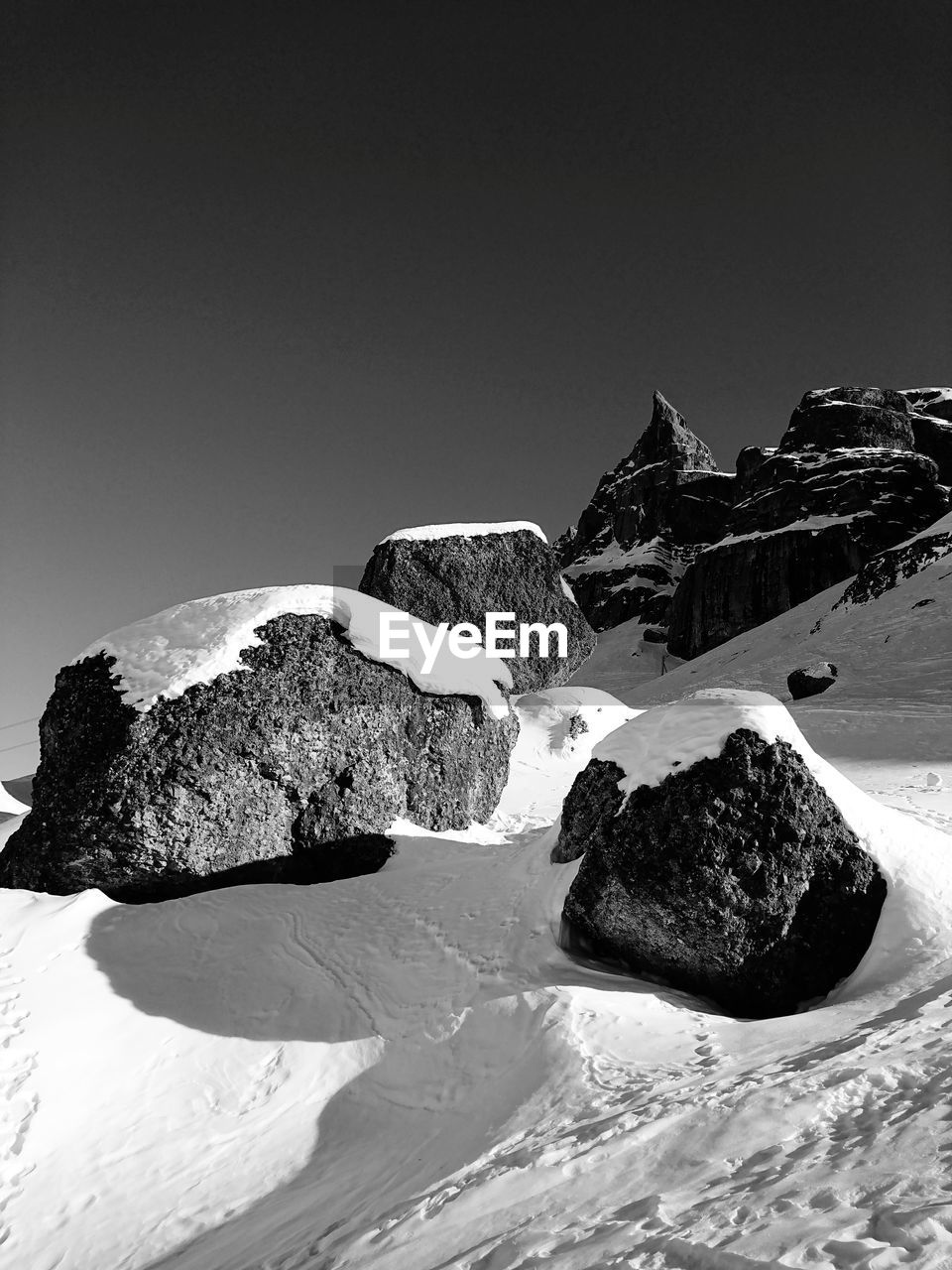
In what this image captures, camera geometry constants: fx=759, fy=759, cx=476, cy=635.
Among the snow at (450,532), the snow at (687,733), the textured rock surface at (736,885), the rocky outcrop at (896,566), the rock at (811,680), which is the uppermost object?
the snow at (450,532)

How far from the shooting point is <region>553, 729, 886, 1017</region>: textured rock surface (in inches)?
199

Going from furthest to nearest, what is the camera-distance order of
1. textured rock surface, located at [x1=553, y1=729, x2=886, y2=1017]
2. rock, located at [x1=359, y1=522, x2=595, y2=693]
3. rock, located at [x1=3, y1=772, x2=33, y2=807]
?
rock, located at [x1=3, y1=772, x2=33, y2=807], rock, located at [x1=359, y1=522, x2=595, y2=693], textured rock surface, located at [x1=553, y1=729, x2=886, y2=1017]

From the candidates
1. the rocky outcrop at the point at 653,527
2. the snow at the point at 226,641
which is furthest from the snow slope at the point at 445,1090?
the rocky outcrop at the point at 653,527

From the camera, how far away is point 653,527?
284ft

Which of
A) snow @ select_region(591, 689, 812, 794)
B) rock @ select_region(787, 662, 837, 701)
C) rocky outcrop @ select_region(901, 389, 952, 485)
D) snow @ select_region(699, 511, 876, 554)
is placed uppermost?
rocky outcrop @ select_region(901, 389, 952, 485)

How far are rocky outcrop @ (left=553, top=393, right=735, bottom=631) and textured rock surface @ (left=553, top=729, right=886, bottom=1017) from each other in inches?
2580

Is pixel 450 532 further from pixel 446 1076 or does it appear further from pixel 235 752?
pixel 446 1076

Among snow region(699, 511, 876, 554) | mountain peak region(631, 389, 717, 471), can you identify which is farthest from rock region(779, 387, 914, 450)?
mountain peak region(631, 389, 717, 471)

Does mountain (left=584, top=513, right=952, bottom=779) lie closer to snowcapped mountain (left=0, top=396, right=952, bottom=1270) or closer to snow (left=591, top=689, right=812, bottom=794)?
snow (left=591, top=689, right=812, bottom=794)

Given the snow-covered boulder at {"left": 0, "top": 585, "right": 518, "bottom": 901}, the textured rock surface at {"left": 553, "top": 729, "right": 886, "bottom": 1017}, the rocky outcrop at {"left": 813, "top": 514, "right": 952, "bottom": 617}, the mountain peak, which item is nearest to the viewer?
the textured rock surface at {"left": 553, "top": 729, "right": 886, "bottom": 1017}

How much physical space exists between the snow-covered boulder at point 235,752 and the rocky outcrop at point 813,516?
5416 centimetres

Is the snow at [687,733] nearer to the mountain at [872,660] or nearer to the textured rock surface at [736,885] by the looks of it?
the textured rock surface at [736,885]

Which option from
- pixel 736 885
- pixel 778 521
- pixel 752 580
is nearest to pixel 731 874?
pixel 736 885

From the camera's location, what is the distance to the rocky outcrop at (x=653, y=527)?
78.3 m
